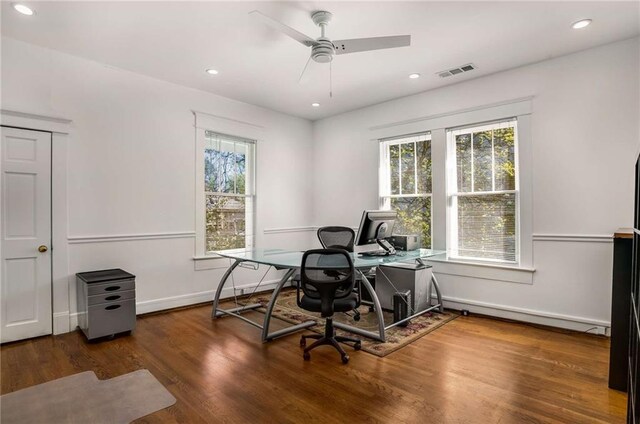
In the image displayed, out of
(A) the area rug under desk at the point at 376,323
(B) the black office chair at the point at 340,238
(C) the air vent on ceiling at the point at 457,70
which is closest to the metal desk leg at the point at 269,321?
(A) the area rug under desk at the point at 376,323

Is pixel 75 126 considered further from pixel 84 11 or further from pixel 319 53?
pixel 319 53

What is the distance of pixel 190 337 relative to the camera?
3.44m

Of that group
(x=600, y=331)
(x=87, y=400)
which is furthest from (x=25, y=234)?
(x=600, y=331)

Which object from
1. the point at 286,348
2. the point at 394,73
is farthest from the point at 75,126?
the point at 394,73

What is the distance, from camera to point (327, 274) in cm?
286

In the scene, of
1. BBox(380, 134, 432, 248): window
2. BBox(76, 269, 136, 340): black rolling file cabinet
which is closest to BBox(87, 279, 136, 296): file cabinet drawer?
BBox(76, 269, 136, 340): black rolling file cabinet

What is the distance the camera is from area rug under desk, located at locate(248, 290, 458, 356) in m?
3.18

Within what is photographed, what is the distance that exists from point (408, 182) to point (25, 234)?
4.61 m

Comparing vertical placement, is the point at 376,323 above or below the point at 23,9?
below

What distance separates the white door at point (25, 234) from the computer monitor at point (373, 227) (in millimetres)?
3260

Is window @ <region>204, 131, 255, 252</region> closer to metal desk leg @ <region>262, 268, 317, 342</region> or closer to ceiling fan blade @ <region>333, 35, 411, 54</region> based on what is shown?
metal desk leg @ <region>262, 268, 317, 342</region>

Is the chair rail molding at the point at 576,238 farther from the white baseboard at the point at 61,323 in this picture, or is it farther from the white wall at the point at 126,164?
the white baseboard at the point at 61,323

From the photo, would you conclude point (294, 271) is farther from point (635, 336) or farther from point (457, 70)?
point (457, 70)

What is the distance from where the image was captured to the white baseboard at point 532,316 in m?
3.43
